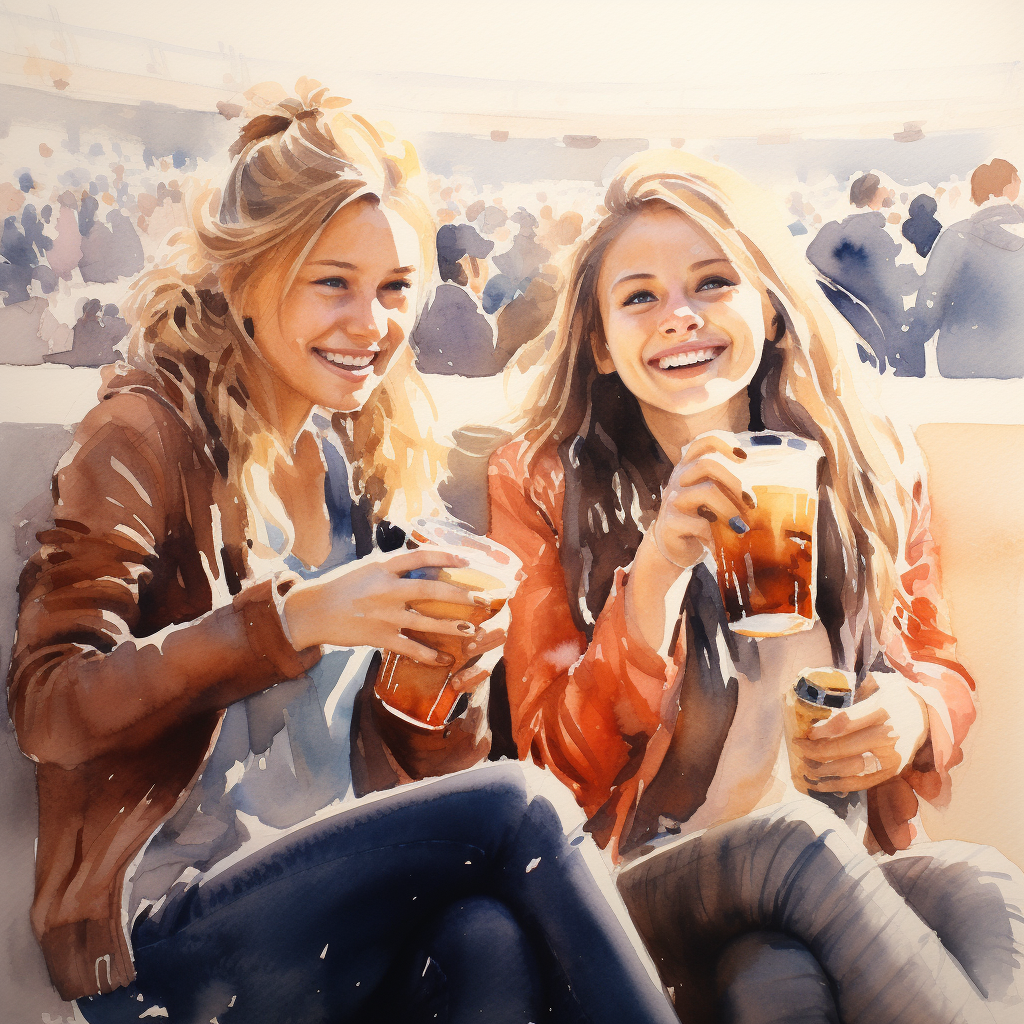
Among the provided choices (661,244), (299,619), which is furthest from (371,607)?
(661,244)

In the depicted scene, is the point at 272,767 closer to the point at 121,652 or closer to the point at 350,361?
the point at 121,652

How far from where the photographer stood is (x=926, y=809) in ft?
3.78

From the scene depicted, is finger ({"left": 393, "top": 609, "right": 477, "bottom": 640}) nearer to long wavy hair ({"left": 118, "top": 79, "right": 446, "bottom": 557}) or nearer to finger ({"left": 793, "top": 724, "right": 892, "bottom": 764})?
long wavy hair ({"left": 118, "top": 79, "right": 446, "bottom": 557})

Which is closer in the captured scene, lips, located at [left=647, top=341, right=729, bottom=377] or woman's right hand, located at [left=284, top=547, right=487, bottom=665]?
woman's right hand, located at [left=284, top=547, right=487, bottom=665]

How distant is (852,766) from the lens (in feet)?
3.68

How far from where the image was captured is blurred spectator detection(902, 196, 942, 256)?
117cm

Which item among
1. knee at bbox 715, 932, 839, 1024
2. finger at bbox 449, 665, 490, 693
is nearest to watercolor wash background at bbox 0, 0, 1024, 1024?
finger at bbox 449, 665, 490, 693

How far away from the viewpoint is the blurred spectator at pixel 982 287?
46.3 inches

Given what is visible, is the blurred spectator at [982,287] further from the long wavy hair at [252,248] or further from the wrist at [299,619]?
the wrist at [299,619]

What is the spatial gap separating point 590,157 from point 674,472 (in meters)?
0.47

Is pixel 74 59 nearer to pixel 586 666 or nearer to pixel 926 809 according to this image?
pixel 586 666

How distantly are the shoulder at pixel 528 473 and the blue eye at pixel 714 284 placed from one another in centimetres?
32

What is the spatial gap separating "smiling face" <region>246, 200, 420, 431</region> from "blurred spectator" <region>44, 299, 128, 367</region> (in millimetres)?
191

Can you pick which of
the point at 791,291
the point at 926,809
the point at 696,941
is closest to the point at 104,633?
the point at 696,941
